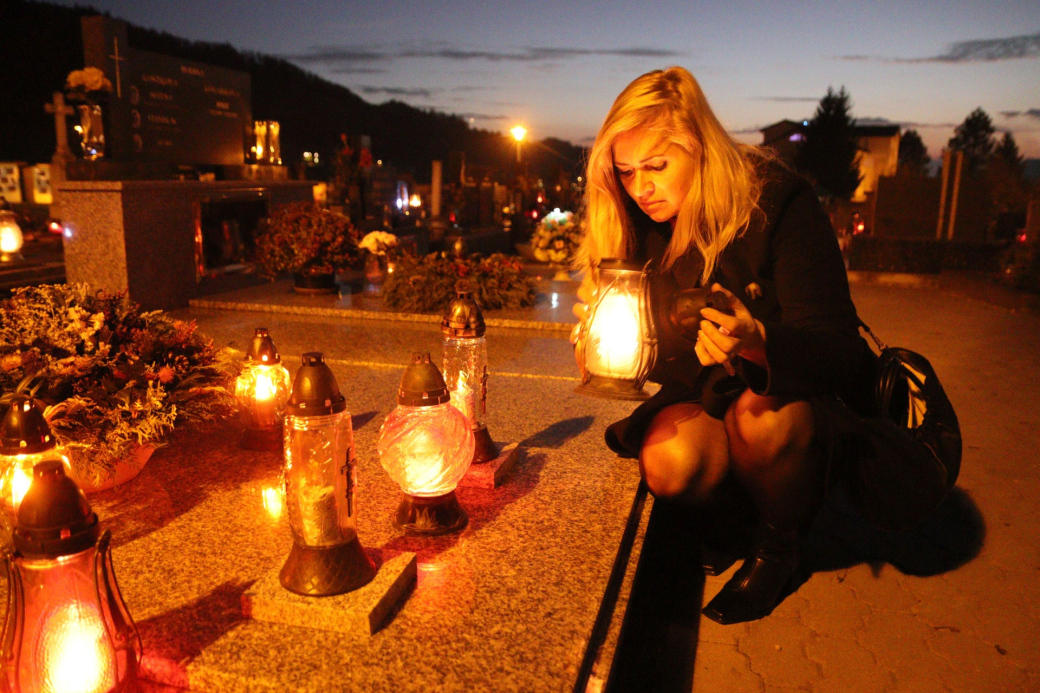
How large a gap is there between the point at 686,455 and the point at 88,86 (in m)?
7.22

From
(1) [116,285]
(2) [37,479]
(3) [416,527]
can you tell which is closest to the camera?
(2) [37,479]

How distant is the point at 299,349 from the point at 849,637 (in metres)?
3.64

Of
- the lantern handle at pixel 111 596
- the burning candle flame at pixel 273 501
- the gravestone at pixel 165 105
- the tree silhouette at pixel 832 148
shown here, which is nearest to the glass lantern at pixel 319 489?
the lantern handle at pixel 111 596

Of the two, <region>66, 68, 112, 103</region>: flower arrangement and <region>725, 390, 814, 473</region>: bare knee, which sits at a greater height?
<region>66, 68, 112, 103</region>: flower arrangement

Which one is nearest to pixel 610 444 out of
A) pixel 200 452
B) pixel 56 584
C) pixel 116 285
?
pixel 200 452

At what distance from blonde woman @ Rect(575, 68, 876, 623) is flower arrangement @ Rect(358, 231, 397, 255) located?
5958 mm

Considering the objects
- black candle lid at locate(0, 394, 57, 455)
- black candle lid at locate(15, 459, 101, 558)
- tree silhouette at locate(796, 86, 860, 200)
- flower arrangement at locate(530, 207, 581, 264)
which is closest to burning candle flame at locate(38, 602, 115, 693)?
black candle lid at locate(15, 459, 101, 558)

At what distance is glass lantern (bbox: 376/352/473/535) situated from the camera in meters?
2.16

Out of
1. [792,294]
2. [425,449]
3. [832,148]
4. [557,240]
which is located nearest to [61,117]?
[557,240]

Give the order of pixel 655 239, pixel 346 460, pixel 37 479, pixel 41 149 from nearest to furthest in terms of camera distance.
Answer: pixel 37 479 < pixel 346 460 < pixel 655 239 < pixel 41 149

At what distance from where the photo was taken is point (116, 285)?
21.3 feet

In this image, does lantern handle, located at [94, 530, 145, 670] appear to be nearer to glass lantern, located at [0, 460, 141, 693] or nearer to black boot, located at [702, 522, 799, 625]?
glass lantern, located at [0, 460, 141, 693]

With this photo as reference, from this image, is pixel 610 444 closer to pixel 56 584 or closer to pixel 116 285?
pixel 56 584

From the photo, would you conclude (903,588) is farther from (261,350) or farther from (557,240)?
(557,240)
